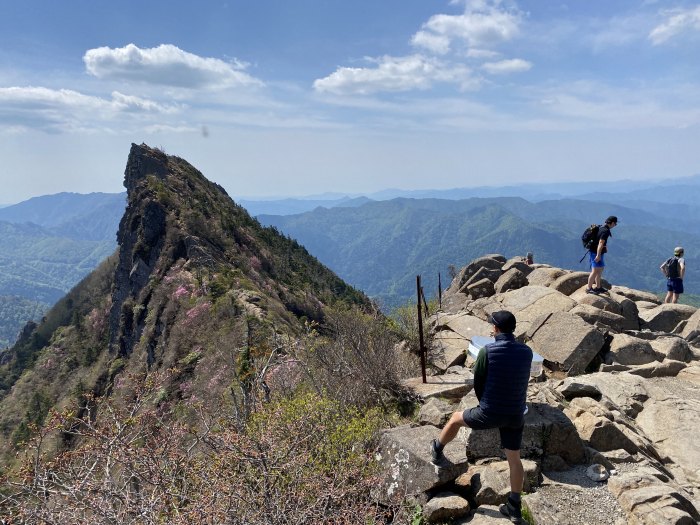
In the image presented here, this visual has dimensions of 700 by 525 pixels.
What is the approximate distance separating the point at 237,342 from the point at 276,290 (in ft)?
53.6

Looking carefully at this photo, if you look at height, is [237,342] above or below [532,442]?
below

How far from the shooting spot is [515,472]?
17.8ft

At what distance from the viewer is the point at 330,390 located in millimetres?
8812

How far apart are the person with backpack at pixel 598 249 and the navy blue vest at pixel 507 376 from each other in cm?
1010

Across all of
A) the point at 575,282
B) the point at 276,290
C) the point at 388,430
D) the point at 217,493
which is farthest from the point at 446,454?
the point at 276,290

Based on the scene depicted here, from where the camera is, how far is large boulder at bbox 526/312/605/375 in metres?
10.4

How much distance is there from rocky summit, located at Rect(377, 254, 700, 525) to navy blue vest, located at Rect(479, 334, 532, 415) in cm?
104

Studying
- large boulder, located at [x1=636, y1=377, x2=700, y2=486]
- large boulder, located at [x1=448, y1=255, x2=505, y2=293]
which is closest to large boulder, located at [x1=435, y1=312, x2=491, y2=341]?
large boulder, located at [x1=636, y1=377, x2=700, y2=486]

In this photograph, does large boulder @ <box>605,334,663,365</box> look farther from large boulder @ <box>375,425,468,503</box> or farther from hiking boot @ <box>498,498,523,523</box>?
hiking boot @ <box>498,498,523,523</box>

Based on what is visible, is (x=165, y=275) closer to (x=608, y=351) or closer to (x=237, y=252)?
(x=237, y=252)

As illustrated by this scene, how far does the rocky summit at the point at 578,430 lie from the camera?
5605mm

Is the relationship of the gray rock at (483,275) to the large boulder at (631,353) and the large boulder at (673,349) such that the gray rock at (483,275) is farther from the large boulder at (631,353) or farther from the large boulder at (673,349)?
the large boulder at (631,353)

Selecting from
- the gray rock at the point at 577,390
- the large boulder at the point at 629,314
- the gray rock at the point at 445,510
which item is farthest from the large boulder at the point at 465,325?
the gray rock at the point at 445,510

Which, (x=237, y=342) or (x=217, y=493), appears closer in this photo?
(x=217, y=493)
